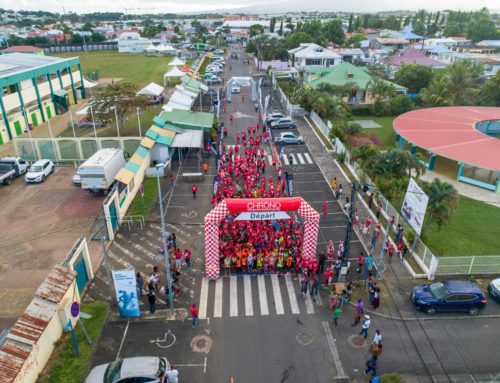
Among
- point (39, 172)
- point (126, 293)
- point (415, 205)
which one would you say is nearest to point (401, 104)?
point (415, 205)

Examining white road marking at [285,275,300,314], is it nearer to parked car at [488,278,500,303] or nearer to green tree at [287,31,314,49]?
parked car at [488,278,500,303]

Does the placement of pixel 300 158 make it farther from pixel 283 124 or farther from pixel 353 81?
pixel 353 81

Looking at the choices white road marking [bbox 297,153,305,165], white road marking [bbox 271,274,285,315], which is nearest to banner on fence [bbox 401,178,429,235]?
white road marking [bbox 271,274,285,315]

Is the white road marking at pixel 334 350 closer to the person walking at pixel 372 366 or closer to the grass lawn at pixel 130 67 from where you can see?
the person walking at pixel 372 366

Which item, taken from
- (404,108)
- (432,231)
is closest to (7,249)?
(432,231)

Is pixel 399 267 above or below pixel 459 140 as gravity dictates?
below

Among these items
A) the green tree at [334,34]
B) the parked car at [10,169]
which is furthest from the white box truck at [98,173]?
the green tree at [334,34]

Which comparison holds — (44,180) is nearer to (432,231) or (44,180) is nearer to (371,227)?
(371,227)
